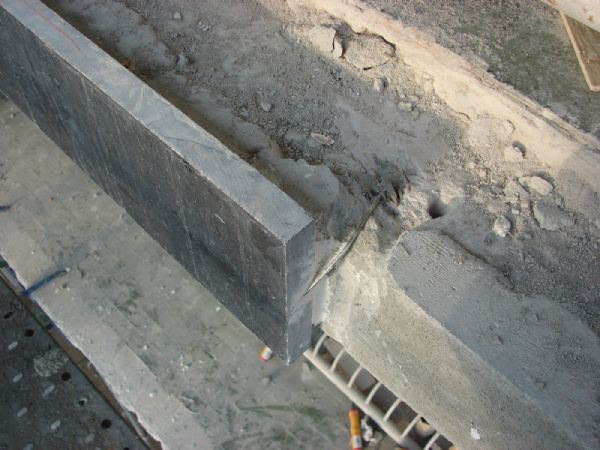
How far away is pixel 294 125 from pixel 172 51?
90 centimetres

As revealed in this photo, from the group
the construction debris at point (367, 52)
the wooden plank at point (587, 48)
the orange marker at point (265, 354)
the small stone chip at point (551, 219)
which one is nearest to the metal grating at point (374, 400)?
the orange marker at point (265, 354)

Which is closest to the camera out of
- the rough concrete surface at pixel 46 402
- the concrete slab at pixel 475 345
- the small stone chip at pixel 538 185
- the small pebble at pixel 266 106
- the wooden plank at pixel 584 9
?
the concrete slab at pixel 475 345

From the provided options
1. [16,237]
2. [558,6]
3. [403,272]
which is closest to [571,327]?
[403,272]

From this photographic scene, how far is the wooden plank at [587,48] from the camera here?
2.57 m

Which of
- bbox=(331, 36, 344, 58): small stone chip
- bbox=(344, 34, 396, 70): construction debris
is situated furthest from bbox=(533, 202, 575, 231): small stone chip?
bbox=(331, 36, 344, 58): small stone chip

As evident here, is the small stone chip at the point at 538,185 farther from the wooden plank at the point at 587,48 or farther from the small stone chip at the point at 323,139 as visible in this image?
the small stone chip at the point at 323,139

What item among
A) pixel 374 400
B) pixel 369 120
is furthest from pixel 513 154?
pixel 374 400

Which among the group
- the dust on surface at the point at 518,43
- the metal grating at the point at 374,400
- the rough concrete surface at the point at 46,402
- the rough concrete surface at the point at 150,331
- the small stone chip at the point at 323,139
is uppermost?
the dust on surface at the point at 518,43

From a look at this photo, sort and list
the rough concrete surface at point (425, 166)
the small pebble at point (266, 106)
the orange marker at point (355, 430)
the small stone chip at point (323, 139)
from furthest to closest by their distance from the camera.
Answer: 1. the orange marker at point (355, 430)
2. the small pebble at point (266, 106)
3. the small stone chip at point (323, 139)
4. the rough concrete surface at point (425, 166)

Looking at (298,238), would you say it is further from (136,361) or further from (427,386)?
(136,361)

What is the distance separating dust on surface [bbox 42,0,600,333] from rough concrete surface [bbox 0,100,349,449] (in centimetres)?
123

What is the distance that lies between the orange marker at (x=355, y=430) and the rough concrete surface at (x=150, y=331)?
7cm

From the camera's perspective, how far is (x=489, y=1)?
2949 mm

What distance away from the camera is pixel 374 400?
11.3 feet
